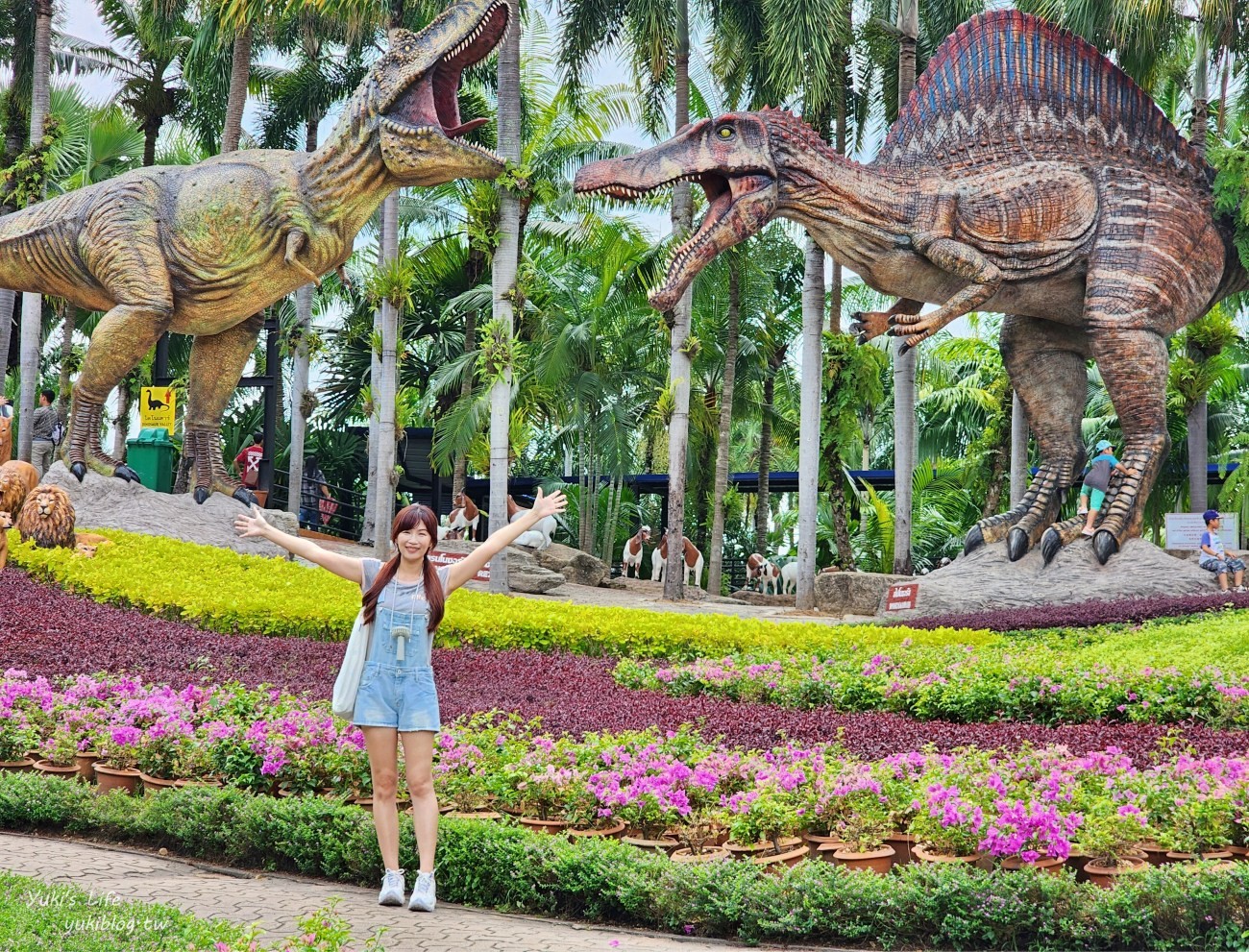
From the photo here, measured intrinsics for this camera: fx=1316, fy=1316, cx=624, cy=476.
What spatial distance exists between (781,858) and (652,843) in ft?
1.64

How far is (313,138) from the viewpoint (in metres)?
22.5

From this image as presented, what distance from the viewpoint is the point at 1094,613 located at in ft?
36.2

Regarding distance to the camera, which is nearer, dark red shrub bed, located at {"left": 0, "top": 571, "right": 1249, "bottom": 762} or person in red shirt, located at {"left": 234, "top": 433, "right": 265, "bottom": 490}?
dark red shrub bed, located at {"left": 0, "top": 571, "right": 1249, "bottom": 762}

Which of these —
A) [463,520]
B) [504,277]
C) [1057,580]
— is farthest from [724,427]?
[1057,580]

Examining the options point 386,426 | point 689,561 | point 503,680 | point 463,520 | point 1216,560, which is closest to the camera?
point 503,680

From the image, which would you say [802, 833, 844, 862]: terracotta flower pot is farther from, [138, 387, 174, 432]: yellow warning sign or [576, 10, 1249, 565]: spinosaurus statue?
[138, 387, 174, 432]: yellow warning sign

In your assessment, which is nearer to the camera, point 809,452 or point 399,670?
point 399,670

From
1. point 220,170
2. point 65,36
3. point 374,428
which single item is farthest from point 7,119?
point 220,170

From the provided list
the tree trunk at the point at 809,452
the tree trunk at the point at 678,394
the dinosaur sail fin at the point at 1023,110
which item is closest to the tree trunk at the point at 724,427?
the tree trunk at the point at 678,394

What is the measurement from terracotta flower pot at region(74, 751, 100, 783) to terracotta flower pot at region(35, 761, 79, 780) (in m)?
0.03

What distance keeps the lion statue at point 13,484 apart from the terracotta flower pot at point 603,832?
25.3ft

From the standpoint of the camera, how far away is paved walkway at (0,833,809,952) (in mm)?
3996

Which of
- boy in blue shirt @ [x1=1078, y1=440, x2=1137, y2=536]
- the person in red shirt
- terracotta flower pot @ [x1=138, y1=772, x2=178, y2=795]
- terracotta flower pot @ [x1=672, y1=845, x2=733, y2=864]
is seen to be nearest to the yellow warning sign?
the person in red shirt

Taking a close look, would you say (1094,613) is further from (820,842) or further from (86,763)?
(86,763)
